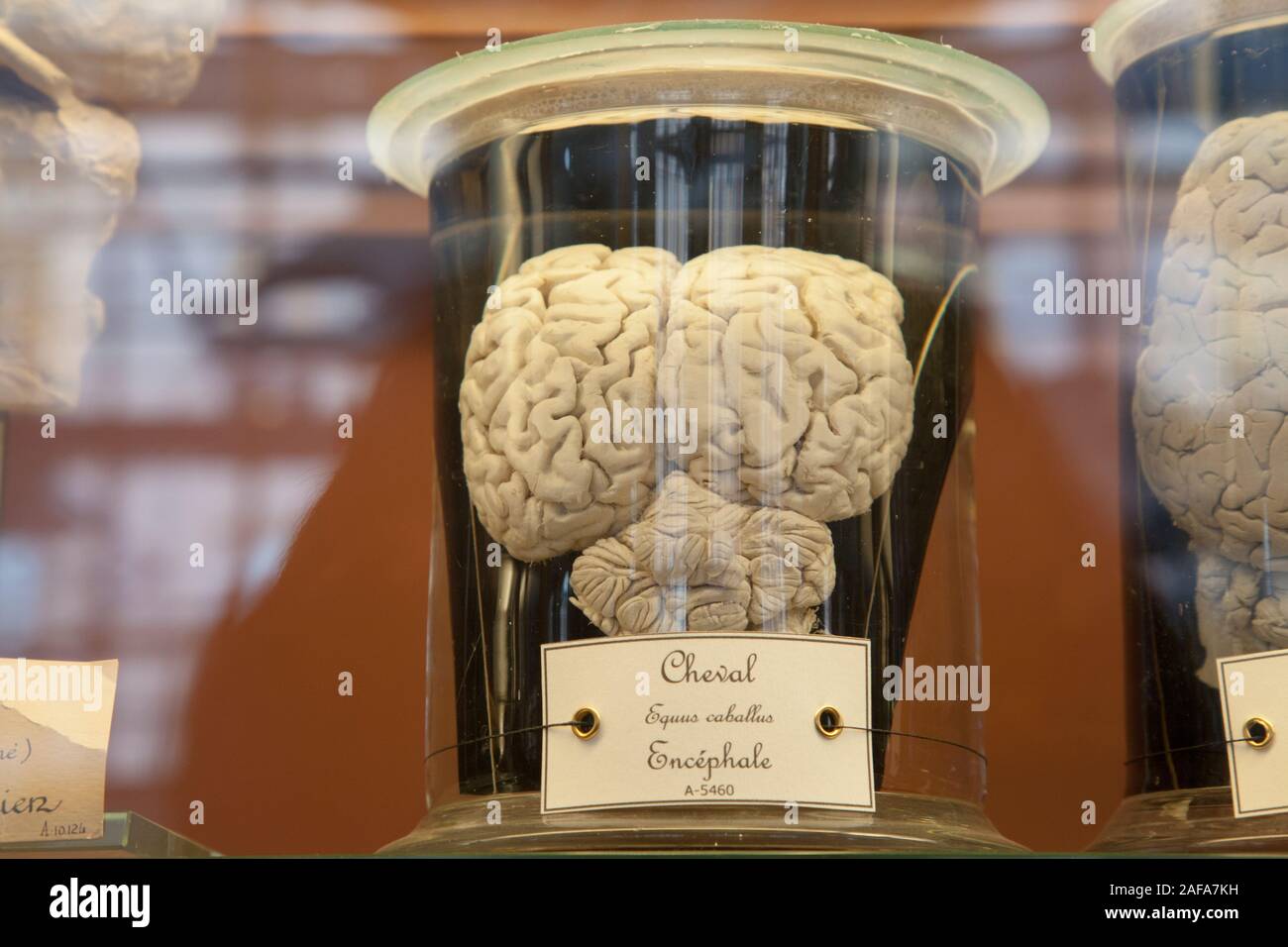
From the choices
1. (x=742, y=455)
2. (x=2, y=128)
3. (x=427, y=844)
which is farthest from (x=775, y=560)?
(x=2, y=128)

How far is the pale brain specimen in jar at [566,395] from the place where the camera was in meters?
0.88

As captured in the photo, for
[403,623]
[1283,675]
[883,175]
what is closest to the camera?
[1283,675]

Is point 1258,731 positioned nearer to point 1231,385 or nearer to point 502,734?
point 1231,385

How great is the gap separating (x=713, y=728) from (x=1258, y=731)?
27cm

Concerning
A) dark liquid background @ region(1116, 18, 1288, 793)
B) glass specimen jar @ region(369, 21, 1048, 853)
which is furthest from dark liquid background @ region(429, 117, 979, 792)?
dark liquid background @ region(1116, 18, 1288, 793)

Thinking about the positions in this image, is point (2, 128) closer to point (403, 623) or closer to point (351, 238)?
point (351, 238)

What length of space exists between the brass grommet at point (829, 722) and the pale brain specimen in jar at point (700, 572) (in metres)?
0.05

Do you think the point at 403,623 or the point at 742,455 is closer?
the point at 742,455

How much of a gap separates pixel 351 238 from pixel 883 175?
0.35 meters

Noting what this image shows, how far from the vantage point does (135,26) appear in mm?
1085

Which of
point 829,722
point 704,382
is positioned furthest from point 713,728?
point 704,382

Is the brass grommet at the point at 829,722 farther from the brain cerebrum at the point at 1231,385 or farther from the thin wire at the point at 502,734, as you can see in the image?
the brain cerebrum at the point at 1231,385

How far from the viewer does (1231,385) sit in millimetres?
923

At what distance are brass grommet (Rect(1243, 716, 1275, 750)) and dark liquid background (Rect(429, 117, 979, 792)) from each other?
0.18 meters
